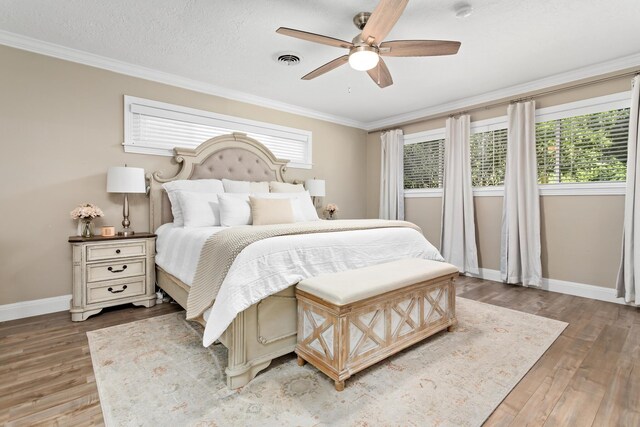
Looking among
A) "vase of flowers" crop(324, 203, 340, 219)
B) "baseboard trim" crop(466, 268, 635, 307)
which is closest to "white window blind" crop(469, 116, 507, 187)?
"baseboard trim" crop(466, 268, 635, 307)

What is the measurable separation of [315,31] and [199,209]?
1.94 metres

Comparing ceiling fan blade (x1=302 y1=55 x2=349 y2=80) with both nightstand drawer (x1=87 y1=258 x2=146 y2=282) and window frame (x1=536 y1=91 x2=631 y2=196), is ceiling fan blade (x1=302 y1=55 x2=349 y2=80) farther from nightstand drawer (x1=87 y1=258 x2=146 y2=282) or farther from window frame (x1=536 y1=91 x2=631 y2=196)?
window frame (x1=536 y1=91 x2=631 y2=196)

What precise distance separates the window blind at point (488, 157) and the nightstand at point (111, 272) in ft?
13.5

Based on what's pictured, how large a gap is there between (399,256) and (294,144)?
107 inches

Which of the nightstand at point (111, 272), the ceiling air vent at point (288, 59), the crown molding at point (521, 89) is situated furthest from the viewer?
the crown molding at point (521, 89)

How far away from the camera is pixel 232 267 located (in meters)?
1.74

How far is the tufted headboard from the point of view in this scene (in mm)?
3367

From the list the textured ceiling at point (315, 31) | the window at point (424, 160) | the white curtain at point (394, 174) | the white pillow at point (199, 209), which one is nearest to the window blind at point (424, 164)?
the window at point (424, 160)

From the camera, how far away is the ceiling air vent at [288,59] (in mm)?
2975

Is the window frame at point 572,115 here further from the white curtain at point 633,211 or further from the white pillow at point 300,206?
the white pillow at point 300,206

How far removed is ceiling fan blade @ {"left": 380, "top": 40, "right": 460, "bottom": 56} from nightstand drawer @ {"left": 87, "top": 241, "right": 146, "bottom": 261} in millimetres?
2763

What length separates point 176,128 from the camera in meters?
3.58

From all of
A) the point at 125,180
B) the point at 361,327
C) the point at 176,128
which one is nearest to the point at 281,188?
the point at 176,128

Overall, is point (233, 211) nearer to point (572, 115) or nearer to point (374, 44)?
point (374, 44)
